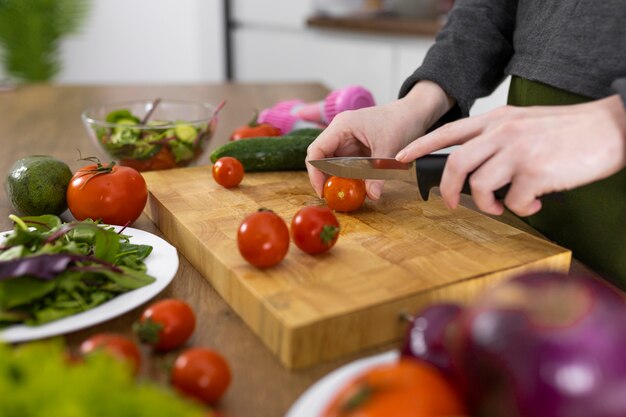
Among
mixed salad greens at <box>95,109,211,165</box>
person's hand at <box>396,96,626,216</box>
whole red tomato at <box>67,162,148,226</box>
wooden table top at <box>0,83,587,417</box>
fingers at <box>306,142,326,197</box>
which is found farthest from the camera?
mixed salad greens at <box>95,109,211,165</box>

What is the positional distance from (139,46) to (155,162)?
16.2 feet

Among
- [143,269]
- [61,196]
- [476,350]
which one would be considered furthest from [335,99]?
[476,350]

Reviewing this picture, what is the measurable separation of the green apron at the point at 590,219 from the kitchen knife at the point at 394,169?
210 mm

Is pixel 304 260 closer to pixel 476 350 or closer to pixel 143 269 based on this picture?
pixel 143 269

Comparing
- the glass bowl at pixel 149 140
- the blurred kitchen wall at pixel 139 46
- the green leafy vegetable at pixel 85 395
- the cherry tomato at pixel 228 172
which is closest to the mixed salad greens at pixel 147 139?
the glass bowl at pixel 149 140

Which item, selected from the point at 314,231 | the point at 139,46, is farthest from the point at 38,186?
the point at 139,46

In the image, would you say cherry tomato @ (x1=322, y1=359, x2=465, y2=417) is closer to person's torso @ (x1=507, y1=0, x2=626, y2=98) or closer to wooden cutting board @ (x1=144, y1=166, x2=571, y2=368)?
wooden cutting board @ (x1=144, y1=166, x2=571, y2=368)

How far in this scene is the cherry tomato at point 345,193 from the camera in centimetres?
120

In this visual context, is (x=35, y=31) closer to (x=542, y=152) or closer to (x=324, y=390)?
(x=542, y=152)

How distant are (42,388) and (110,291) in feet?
1.32

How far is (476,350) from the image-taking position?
50 cm

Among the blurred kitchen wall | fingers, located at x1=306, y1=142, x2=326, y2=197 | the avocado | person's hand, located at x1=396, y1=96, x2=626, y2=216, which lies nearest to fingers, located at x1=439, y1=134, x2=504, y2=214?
person's hand, located at x1=396, y1=96, x2=626, y2=216

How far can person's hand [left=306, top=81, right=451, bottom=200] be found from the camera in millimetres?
1288

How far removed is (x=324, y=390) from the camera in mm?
648
